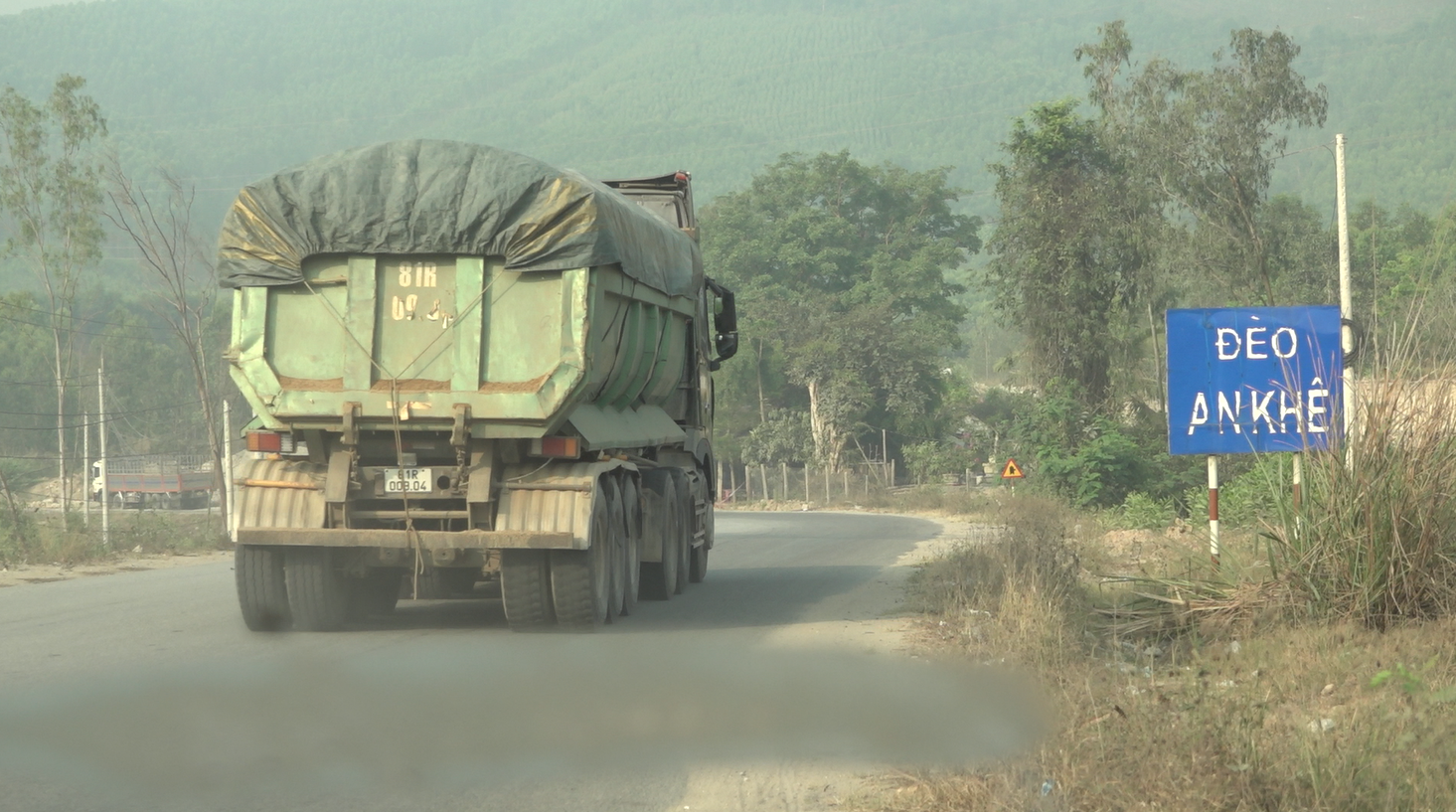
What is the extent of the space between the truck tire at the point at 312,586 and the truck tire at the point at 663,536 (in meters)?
3.20

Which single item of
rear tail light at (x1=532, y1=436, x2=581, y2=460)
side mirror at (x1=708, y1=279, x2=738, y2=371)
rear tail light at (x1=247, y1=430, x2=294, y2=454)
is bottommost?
rear tail light at (x1=532, y1=436, x2=581, y2=460)

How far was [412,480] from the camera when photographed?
11242 millimetres

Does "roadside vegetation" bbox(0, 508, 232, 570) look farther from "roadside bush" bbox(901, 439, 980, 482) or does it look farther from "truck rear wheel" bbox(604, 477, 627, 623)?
"roadside bush" bbox(901, 439, 980, 482)

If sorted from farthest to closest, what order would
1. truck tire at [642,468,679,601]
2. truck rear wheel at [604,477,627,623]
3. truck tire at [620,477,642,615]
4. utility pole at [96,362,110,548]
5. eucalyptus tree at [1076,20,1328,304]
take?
eucalyptus tree at [1076,20,1328,304], utility pole at [96,362,110,548], truck tire at [642,468,679,601], truck tire at [620,477,642,615], truck rear wheel at [604,477,627,623]

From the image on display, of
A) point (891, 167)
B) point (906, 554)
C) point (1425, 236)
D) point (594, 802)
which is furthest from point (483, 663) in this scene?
point (891, 167)

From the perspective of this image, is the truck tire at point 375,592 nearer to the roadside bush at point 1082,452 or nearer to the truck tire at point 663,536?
the truck tire at point 663,536

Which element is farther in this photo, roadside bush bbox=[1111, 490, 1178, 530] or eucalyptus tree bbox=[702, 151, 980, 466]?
eucalyptus tree bbox=[702, 151, 980, 466]

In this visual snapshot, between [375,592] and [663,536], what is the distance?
273 centimetres

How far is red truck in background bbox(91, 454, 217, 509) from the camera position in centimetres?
6388

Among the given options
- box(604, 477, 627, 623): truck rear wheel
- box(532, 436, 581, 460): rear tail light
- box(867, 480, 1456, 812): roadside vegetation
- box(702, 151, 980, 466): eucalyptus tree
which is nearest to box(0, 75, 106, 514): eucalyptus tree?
box(702, 151, 980, 466): eucalyptus tree

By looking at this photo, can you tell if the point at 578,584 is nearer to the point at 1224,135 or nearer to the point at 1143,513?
the point at 1143,513

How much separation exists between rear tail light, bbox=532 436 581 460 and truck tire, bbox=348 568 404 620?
5.97 feet

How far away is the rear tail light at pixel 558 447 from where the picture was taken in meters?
11.2

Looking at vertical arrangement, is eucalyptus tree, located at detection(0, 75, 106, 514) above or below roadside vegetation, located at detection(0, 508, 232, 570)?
above
